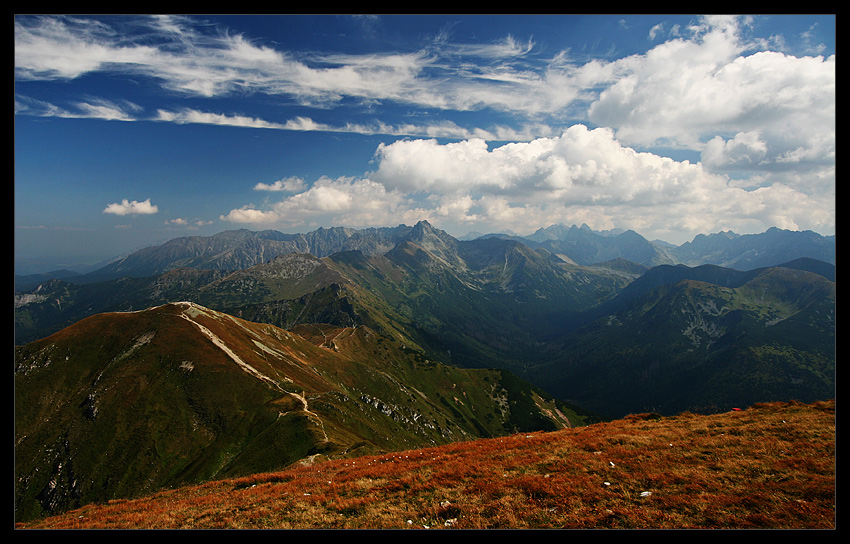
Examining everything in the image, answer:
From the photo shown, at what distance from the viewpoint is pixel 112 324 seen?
150 meters

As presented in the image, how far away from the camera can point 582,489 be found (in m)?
13.6

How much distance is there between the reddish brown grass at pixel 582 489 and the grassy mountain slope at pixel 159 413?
199 ft

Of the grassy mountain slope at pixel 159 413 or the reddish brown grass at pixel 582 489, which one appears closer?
the reddish brown grass at pixel 582 489

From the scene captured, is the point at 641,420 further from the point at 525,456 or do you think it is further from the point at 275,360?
the point at 275,360

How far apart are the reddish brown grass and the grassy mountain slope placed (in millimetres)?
60727

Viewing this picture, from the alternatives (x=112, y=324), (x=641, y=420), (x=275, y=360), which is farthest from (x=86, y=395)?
(x=641, y=420)

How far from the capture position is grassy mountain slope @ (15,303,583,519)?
95.3 m

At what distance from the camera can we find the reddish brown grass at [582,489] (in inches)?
451

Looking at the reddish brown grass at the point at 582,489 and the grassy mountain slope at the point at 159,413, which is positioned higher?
the reddish brown grass at the point at 582,489

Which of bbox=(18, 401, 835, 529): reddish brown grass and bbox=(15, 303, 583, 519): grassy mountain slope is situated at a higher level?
bbox=(18, 401, 835, 529): reddish brown grass

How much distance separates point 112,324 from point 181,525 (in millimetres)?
191395

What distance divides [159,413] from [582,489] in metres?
149

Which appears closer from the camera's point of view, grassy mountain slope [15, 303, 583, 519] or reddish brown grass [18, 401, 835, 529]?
reddish brown grass [18, 401, 835, 529]
